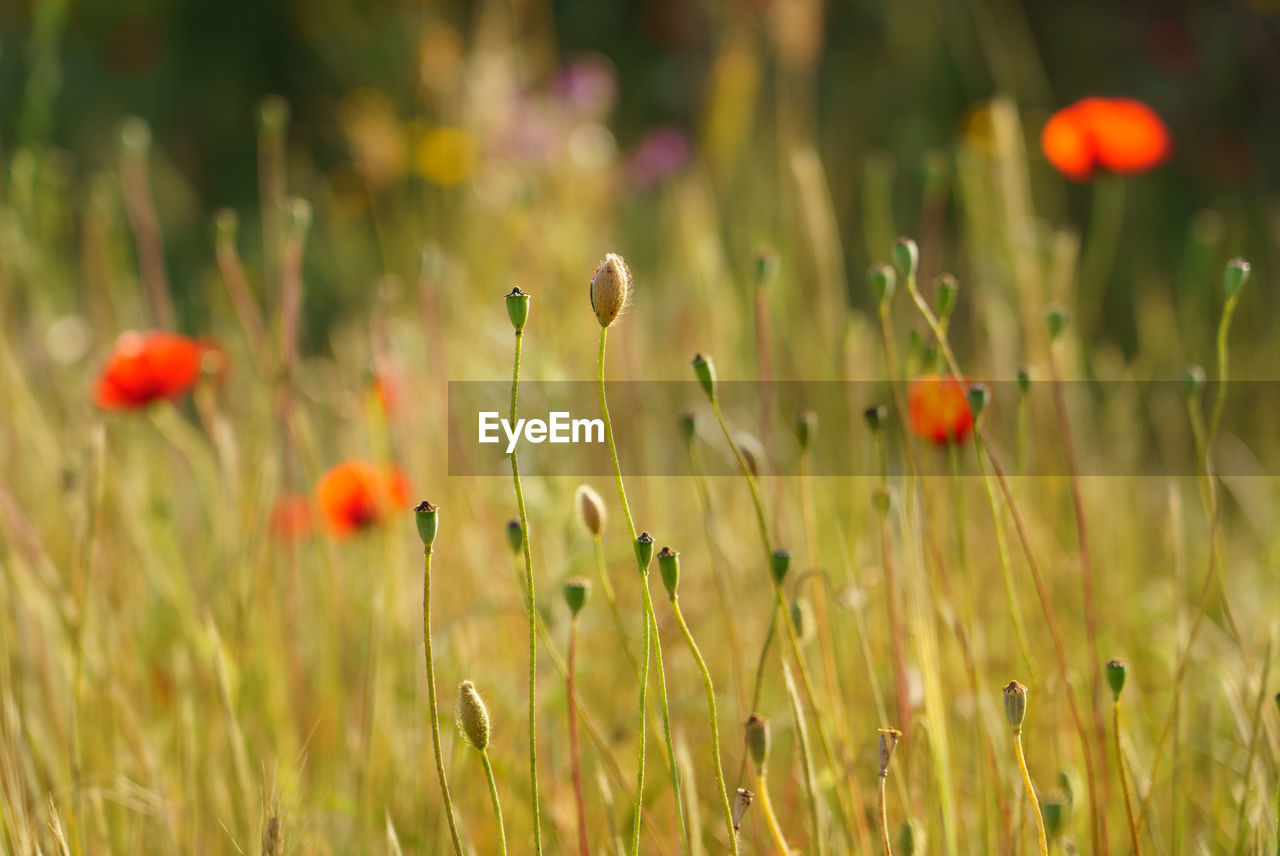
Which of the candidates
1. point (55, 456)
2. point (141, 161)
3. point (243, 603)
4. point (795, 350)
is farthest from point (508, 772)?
point (795, 350)

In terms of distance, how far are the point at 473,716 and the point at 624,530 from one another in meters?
0.80

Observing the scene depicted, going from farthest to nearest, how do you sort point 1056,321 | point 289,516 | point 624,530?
1. point 624,530
2. point 289,516
3. point 1056,321

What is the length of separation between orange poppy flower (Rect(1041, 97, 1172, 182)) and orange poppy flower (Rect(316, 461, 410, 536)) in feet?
2.81

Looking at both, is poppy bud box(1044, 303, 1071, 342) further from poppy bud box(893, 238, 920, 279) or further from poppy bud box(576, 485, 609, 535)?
poppy bud box(576, 485, 609, 535)

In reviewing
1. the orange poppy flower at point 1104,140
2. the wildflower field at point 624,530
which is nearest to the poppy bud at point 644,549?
the wildflower field at point 624,530

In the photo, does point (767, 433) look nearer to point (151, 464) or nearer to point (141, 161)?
point (141, 161)

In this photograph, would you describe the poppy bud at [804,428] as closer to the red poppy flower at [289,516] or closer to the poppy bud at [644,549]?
the poppy bud at [644,549]

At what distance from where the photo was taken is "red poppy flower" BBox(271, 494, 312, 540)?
107 cm

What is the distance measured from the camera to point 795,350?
1647 mm

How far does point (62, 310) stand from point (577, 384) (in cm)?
97

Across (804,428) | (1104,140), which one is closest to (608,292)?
(804,428)

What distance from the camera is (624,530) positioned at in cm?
132
